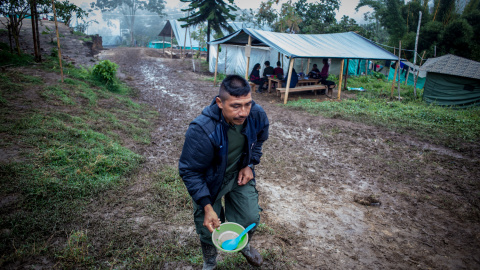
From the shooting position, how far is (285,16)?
21.8 meters

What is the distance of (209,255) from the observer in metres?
2.31

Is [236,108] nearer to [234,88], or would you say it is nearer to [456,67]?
[234,88]

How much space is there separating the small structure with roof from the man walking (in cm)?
1283

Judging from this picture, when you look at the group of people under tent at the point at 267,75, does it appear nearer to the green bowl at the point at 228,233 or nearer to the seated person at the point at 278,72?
the seated person at the point at 278,72

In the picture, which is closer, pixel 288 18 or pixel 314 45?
pixel 314 45

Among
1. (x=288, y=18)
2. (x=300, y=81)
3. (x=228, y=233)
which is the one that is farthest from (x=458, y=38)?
(x=228, y=233)

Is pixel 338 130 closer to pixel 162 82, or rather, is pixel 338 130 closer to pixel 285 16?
pixel 162 82

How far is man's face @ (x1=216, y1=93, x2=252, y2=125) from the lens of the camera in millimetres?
1946

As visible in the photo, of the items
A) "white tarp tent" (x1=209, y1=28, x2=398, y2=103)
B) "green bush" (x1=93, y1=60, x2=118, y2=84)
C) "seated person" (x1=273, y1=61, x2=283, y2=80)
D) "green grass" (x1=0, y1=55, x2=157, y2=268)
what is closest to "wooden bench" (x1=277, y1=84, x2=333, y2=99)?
"seated person" (x1=273, y1=61, x2=283, y2=80)

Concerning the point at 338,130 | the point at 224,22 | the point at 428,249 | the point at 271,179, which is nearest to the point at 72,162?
the point at 271,179

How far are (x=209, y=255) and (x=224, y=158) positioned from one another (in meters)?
0.94

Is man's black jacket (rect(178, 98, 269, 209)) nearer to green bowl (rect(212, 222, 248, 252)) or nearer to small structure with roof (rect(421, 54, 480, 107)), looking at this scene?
green bowl (rect(212, 222, 248, 252))

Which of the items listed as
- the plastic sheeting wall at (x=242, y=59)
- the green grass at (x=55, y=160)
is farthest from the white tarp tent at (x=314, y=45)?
the green grass at (x=55, y=160)

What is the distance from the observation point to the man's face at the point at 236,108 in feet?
6.39
